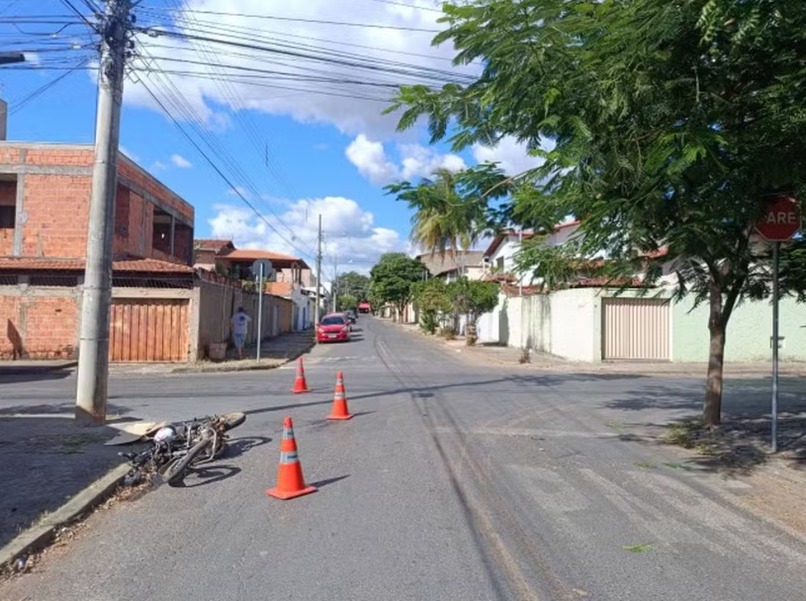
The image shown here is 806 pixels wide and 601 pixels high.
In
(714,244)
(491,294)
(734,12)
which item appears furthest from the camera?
(491,294)

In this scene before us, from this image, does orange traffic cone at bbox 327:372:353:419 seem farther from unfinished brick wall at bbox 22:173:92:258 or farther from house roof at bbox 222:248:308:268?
house roof at bbox 222:248:308:268

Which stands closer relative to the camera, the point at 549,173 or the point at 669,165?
the point at 669,165

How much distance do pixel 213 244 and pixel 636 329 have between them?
37177mm

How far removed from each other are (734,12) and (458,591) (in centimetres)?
411

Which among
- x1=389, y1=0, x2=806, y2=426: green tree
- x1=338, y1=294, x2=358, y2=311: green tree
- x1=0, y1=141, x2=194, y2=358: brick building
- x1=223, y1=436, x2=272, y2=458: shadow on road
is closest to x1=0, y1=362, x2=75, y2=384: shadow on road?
x1=0, y1=141, x2=194, y2=358: brick building

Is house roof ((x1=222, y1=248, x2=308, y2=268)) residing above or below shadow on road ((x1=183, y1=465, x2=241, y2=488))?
above

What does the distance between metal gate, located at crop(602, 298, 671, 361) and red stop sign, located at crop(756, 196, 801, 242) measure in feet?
54.3

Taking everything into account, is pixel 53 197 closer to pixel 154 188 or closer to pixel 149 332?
pixel 149 332

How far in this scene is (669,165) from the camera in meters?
5.39

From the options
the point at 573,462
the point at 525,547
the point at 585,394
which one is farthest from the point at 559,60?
the point at 585,394

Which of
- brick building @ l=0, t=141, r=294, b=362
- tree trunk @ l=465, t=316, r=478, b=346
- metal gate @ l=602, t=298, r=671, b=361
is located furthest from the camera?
tree trunk @ l=465, t=316, r=478, b=346

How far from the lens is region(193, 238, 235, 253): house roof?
52188 mm

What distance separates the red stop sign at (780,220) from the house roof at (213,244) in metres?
46.2

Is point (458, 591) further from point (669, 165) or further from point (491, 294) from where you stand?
point (491, 294)
